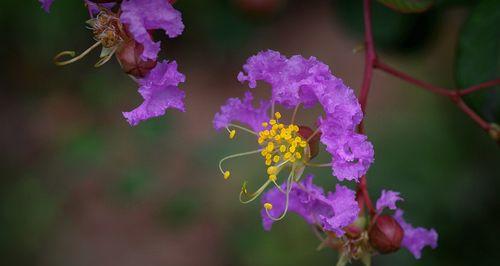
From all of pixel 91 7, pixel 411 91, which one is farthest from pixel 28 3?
pixel 91 7

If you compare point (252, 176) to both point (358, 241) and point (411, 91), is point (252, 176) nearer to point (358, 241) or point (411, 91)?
point (411, 91)

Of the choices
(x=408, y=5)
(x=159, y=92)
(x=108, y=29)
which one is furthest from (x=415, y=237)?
(x=108, y=29)

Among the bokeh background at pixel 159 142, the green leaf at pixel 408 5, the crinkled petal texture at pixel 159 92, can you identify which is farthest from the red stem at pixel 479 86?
the bokeh background at pixel 159 142

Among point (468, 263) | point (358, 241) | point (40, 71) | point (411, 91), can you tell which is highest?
point (358, 241)

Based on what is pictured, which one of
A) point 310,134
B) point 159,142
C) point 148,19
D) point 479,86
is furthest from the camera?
point 159,142

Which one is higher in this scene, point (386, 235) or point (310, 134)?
point (310, 134)

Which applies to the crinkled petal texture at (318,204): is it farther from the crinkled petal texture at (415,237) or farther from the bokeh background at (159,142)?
the bokeh background at (159,142)

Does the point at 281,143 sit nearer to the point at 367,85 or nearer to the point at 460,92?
the point at 367,85

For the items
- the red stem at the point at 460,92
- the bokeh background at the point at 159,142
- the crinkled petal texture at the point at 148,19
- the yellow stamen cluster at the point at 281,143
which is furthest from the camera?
the bokeh background at the point at 159,142
